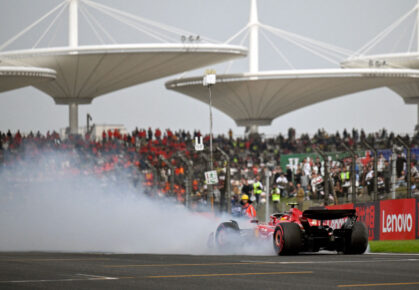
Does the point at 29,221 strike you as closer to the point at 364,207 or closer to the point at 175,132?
the point at 364,207

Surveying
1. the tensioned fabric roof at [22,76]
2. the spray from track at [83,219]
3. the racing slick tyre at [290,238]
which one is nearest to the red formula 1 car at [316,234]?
the racing slick tyre at [290,238]

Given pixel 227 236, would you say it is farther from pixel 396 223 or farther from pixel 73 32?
pixel 73 32

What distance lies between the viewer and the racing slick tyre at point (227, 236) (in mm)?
20688

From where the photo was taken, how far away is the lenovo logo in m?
25.2

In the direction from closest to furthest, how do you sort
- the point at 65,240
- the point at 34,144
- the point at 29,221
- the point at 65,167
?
the point at 65,240
the point at 29,221
the point at 65,167
the point at 34,144

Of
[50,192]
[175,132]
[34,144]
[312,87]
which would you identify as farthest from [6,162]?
[312,87]

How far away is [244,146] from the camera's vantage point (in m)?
56.8

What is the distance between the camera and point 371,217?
88.7 ft

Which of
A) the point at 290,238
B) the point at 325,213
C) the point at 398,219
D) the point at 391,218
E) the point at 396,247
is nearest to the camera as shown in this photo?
the point at 290,238

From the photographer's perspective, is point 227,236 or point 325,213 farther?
point 227,236

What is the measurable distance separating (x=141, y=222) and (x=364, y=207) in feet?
21.6

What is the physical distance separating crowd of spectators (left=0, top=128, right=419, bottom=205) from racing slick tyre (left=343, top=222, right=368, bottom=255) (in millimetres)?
8317

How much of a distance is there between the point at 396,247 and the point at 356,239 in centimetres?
408

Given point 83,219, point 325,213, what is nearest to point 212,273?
point 325,213
